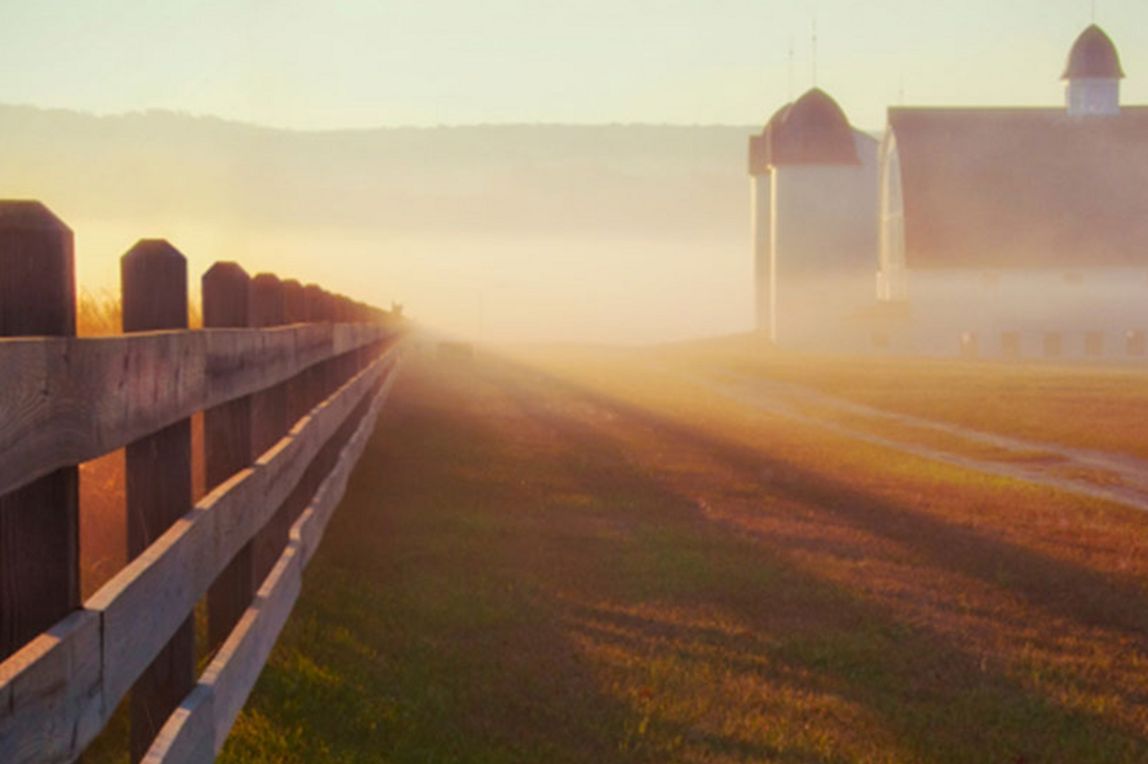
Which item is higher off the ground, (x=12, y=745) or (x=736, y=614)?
(x=12, y=745)

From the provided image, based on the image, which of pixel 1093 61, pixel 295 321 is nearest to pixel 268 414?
pixel 295 321

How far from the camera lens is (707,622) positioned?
8.21m

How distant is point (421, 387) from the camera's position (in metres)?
34.8

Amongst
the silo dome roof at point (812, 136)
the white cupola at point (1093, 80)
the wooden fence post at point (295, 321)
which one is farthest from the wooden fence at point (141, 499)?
the white cupola at point (1093, 80)

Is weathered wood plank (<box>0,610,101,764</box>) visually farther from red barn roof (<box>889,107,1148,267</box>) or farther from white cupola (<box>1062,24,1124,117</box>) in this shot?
white cupola (<box>1062,24,1124,117</box>)

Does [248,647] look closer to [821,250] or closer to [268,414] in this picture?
[268,414]

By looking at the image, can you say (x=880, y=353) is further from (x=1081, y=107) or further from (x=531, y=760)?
(x=531, y=760)

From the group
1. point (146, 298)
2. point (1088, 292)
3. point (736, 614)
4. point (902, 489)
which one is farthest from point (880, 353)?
point (146, 298)

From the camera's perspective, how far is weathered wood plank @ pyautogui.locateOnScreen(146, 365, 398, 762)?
3736 millimetres

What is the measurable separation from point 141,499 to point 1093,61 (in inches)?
2918

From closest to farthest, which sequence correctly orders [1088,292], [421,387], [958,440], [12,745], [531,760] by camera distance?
[12,745]
[531,760]
[958,440]
[421,387]
[1088,292]

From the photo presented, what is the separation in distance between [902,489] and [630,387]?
73.5 ft

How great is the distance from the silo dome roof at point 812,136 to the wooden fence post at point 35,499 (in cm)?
6888

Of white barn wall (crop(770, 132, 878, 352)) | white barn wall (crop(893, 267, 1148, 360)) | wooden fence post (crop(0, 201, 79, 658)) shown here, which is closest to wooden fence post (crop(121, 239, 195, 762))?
wooden fence post (crop(0, 201, 79, 658))
